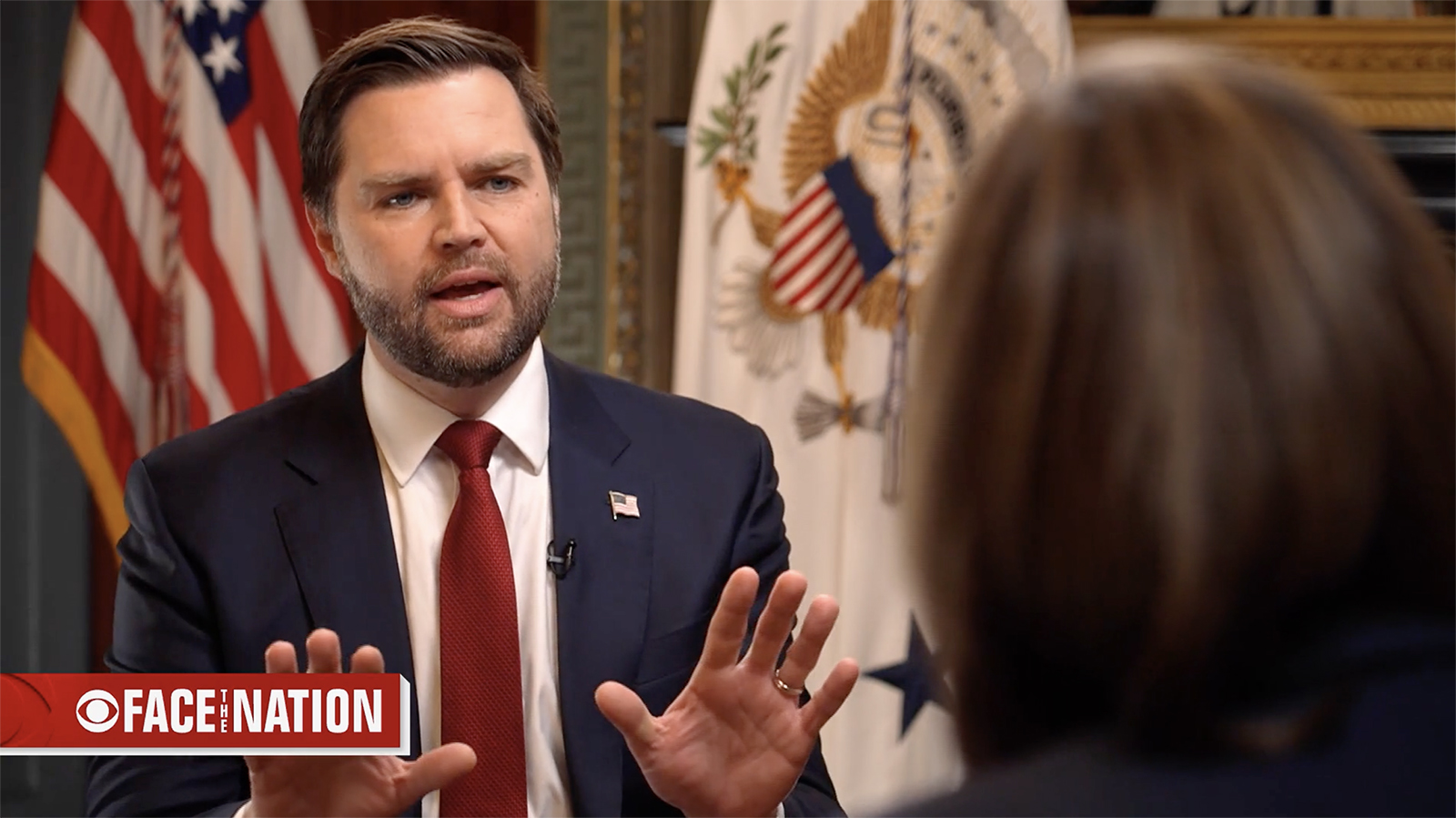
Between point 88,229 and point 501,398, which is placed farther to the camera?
point 88,229

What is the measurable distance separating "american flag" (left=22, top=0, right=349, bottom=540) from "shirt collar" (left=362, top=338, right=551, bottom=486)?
1416mm

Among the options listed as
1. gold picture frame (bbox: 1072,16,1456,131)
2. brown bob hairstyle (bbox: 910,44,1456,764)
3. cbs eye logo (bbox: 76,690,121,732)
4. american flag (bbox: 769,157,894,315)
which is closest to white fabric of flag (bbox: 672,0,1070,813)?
american flag (bbox: 769,157,894,315)

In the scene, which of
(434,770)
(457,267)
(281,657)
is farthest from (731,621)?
(457,267)

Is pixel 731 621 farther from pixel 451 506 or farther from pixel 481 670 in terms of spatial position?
pixel 451 506

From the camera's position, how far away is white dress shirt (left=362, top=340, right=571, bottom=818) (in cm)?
187

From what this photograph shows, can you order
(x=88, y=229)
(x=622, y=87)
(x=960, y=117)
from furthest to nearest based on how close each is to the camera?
(x=622, y=87) < (x=88, y=229) < (x=960, y=117)

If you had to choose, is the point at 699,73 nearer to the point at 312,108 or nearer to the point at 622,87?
the point at 622,87

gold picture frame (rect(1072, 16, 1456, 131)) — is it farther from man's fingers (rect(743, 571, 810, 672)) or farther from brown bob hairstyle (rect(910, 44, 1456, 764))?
brown bob hairstyle (rect(910, 44, 1456, 764))

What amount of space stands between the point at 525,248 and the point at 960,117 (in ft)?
4.53

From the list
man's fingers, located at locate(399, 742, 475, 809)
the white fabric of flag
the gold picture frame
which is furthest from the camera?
the gold picture frame

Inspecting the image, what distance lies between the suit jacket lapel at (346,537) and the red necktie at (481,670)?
0.22 ft

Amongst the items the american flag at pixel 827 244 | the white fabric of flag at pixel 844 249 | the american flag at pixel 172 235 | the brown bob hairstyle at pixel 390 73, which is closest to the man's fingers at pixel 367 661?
the brown bob hairstyle at pixel 390 73

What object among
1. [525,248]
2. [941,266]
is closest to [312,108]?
[525,248]

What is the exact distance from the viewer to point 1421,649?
2.52 feet
